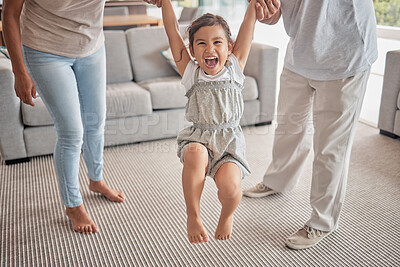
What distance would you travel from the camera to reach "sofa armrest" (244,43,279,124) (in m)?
3.29

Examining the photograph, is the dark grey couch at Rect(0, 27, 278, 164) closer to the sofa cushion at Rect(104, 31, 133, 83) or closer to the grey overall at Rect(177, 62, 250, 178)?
the sofa cushion at Rect(104, 31, 133, 83)

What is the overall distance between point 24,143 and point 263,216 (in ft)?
5.82

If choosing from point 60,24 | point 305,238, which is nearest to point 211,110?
point 60,24

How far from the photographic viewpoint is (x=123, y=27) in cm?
533

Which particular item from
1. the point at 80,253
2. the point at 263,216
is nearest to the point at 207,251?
the point at 263,216

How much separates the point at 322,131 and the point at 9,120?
81.6 inches

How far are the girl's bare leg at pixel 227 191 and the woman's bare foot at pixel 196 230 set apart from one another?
2.2 inches

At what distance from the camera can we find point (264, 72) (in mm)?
3312

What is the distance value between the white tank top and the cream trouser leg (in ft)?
3.14

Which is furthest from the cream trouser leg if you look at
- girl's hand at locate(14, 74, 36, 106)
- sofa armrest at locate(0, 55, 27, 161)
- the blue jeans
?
sofa armrest at locate(0, 55, 27, 161)

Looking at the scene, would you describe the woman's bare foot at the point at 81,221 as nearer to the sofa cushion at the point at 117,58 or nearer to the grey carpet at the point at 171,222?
the grey carpet at the point at 171,222

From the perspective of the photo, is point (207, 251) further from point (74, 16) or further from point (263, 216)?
point (74, 16)

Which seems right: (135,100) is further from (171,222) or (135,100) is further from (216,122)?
(216,122)

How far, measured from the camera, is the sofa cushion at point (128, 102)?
2957 millimetres
